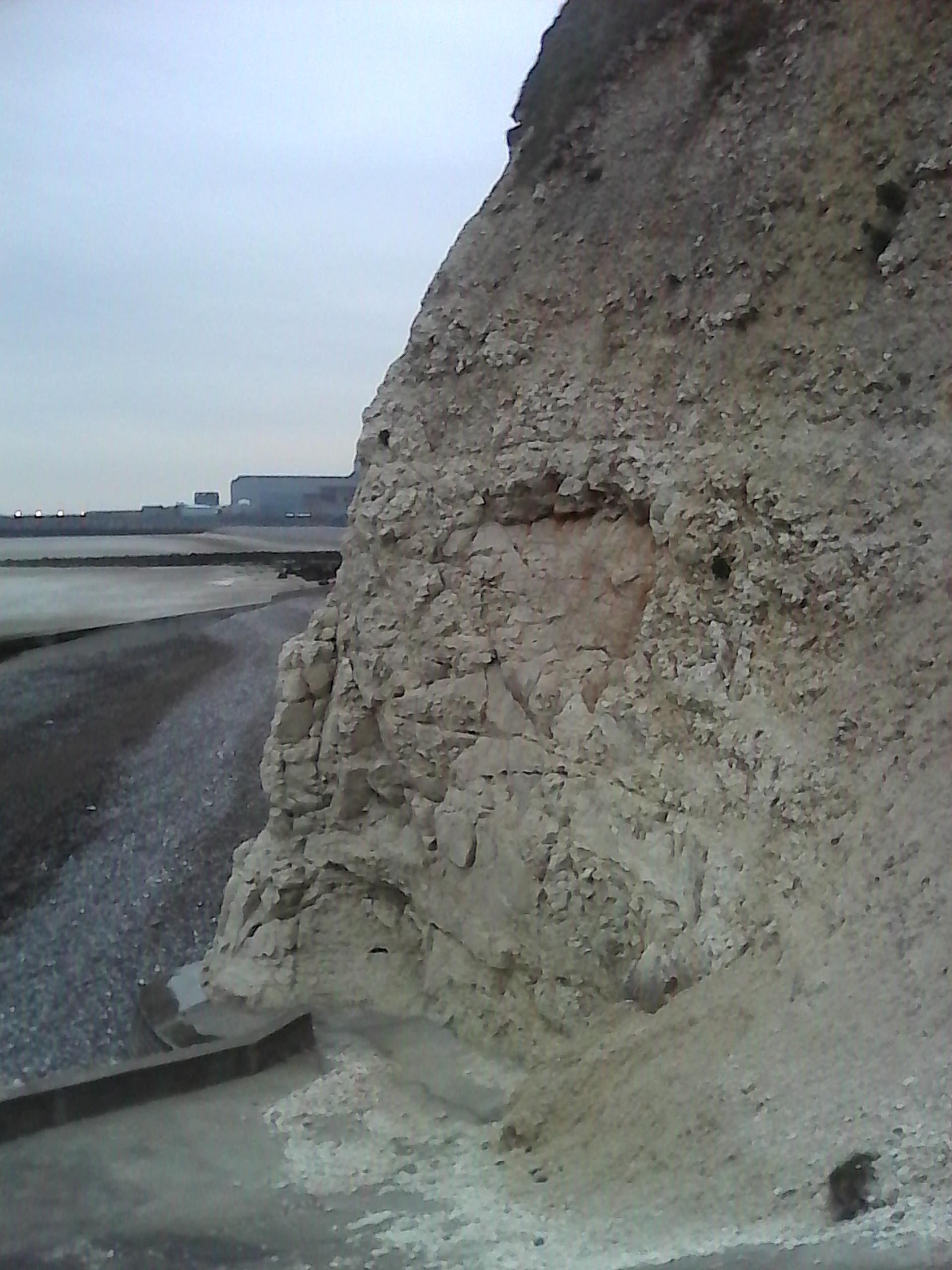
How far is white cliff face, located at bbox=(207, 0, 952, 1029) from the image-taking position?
3.54 m

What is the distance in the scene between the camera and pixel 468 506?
525 centimetres

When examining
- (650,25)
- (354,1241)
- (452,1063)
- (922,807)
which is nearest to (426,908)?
(452,1063)

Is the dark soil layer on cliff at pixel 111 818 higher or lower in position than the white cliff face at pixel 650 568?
lower

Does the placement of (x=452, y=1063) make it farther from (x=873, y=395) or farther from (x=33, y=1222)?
(x=873, y=395)

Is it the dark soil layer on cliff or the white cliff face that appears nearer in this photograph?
the white cliff face

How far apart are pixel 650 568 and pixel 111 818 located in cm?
865

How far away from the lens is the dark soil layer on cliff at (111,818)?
8.30 meters

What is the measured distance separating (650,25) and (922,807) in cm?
327

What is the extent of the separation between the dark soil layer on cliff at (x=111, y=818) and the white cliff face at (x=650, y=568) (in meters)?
2.59

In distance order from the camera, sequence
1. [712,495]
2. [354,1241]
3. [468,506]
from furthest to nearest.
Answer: [468,506] < [712,495] < [354,1241]

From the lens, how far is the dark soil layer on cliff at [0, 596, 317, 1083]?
27.2 ft

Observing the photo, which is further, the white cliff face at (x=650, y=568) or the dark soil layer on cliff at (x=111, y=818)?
the dark soil layer on cliff at (x=111, y=818)

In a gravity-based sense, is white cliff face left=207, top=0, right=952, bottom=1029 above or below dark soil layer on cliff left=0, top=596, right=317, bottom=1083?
above

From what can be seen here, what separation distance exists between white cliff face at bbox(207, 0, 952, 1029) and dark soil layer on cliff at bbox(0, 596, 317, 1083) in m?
2.59
